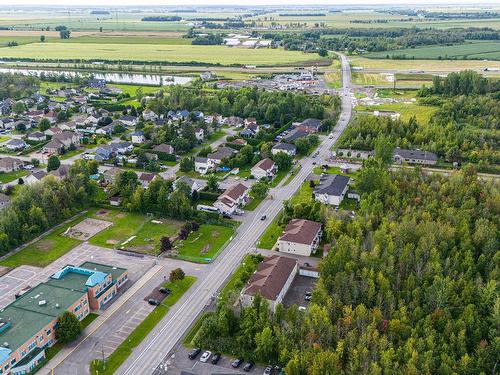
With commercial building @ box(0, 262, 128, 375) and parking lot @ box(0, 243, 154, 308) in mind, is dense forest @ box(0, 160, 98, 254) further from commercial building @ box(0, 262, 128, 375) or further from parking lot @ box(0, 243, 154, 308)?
commercial building @ box(0, 262, 128, 375)

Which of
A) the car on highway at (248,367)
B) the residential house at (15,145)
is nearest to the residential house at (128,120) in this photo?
the residential house at (15,145)

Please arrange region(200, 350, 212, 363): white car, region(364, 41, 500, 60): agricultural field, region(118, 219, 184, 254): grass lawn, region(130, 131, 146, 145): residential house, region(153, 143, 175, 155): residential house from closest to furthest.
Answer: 1. region(200, 350, 212, 363): white car
2. region(118, 219, 184, 254): grass lawn
3. region(153, 143, 175, 155): residential house
4. region(130, 131, 146, 145): residential house
5. region(364, 41, 500, 60): agricultural field

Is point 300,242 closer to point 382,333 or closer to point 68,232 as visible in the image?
point 382,333

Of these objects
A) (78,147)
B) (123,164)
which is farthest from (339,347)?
(78,147)

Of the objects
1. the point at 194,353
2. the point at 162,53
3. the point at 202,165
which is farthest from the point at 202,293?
the point at 162,53

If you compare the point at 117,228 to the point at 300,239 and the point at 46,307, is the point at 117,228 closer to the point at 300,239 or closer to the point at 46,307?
the point at 46,307

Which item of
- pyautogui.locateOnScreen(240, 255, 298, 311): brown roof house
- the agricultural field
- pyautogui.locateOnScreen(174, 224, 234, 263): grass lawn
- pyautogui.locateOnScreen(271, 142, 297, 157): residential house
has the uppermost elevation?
the agricultural field

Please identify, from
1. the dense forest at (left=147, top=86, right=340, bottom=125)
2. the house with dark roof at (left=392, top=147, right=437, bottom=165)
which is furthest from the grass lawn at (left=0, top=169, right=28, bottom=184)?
the house with dark roof at (left=392, top=147, right=437, bottom=165)
